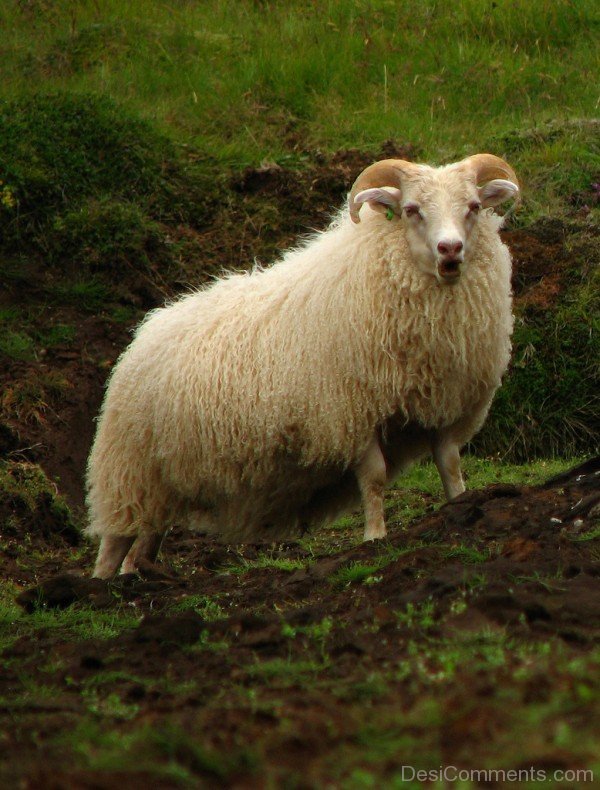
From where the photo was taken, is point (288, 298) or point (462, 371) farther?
point (288, 298)

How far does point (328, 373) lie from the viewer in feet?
24.8

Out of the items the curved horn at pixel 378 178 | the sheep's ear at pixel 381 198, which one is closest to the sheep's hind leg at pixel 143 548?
the curved horn at pixel 378 178

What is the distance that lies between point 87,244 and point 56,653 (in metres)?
7.37

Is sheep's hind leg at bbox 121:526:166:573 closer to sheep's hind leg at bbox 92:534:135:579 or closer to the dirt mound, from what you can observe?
sheep's hind leg at bbox 92:534:135:579

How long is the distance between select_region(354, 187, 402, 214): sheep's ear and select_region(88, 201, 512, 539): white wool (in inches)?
4.0

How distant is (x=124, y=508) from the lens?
8.47 meters

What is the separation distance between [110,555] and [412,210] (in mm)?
3213

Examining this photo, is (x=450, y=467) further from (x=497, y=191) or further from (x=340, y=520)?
(x=340, y=520)

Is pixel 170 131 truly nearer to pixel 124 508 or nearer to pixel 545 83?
pixel 545 83

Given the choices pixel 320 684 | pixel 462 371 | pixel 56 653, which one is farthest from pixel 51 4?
pixel 320 684

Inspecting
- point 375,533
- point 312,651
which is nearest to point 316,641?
point 312,651

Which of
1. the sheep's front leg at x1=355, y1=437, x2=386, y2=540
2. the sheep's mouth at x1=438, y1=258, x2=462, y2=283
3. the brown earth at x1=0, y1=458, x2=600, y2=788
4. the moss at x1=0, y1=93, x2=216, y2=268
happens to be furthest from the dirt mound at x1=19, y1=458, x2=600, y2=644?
the moss at x1=0, y1=93, x2=216, y2=268

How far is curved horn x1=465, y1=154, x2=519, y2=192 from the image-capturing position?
7594 millimetres

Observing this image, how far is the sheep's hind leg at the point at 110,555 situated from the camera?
868 cm
